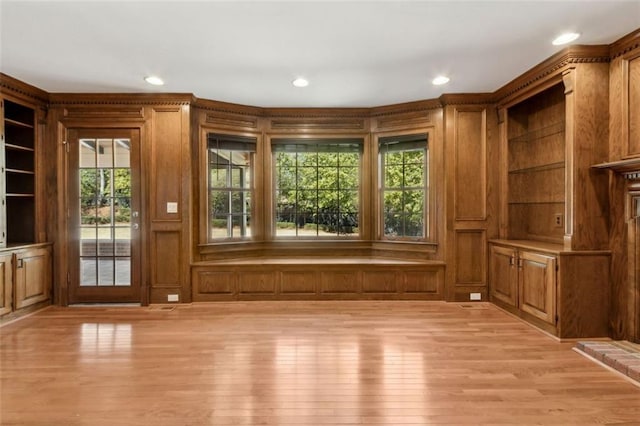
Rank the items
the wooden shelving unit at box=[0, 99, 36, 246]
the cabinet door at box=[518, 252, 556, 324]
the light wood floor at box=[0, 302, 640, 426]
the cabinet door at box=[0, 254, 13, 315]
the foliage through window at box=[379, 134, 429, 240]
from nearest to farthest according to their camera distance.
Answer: the light wood floor at box=[0, 302, 640, 426] < the cabinet door at box=[518, 252, 556, 324] < the cabinet door at box=[0, 254, 13, 315] < the wooden shelving unit at box=[0, 99, 36, 246] < the foliage through window at box=[379, 134, 429, 240]

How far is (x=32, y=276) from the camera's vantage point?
4.13m

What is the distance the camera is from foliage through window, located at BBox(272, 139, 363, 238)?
516 cm

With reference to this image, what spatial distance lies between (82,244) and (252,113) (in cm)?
281

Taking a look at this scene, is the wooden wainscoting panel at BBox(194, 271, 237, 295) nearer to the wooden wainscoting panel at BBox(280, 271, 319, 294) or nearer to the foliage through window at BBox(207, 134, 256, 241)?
the foliage through window at BBox(207, 134, 256, 241)

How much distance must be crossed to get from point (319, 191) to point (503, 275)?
2655mm

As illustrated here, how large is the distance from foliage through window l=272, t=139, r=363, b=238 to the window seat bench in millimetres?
694

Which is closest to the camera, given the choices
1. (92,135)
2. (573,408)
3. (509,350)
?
(573,408)

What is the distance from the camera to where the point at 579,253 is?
3.16 meters

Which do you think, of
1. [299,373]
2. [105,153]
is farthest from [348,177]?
[105,153]

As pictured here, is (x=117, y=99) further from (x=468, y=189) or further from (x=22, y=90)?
(x=468, y=189)

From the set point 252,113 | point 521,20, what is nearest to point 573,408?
point 521,20

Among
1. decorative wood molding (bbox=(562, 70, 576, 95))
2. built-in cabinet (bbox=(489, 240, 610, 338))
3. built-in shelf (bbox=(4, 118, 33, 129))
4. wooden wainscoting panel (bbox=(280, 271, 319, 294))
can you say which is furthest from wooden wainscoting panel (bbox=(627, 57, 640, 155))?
built-in shelf (bbox=(4, 118, 33, 129))

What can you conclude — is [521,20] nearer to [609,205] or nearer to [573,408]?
[609,205]

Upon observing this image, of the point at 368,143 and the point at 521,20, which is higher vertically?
the point at 521,20
